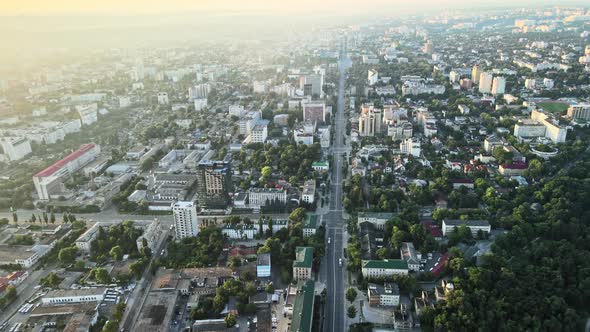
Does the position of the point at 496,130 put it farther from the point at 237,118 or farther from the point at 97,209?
the point at 97,209

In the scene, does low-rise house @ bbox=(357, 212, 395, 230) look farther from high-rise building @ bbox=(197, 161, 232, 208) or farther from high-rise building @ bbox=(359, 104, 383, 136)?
high-rise building @ bbox=(359, 104, 383, 136)

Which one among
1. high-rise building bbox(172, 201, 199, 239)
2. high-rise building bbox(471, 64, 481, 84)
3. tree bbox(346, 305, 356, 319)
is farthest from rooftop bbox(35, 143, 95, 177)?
high-rise building bbox(471, 64, 481, 84)

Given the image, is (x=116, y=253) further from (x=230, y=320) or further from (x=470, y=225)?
(x=470, y=225)

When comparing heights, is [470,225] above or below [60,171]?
below

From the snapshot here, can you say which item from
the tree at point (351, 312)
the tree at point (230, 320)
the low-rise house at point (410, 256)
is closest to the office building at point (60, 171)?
the tree at point (230, 320)

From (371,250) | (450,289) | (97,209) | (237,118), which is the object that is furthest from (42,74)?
(450,289)

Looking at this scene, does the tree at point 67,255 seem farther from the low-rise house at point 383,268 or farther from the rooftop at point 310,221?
the low-rise house at point 383,268

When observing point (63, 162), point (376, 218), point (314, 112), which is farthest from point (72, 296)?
→ point (314, 112)
